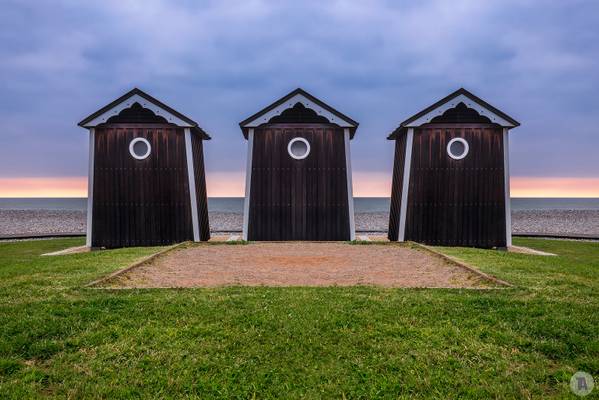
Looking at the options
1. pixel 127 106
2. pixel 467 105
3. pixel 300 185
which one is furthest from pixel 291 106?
pixel 467 105

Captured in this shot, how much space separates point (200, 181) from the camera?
64.1ft

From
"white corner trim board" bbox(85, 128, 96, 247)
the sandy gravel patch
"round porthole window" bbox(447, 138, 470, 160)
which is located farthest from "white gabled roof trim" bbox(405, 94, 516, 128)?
"white corner trim board" bbox(85, 128, 96, 247)

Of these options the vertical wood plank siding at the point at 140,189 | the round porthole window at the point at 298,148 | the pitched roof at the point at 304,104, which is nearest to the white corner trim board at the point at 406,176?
the pitched roof at the point at 304,104

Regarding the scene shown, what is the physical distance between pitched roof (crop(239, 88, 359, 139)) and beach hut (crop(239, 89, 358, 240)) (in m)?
0.12

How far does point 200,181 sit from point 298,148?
498cm

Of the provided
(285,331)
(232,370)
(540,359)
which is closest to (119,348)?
(232,370)

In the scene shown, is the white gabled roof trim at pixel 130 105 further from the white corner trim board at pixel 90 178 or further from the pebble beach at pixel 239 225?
the pebble beach at pixel 239 225

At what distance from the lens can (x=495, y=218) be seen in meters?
17.8

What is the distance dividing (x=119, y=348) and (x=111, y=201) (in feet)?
44.1

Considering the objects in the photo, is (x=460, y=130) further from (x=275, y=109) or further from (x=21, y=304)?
(x=21, y=304)

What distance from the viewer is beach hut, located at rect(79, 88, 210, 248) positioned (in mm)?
17609

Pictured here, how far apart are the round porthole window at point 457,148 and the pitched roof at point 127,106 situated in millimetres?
10884

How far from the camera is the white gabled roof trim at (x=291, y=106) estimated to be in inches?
693

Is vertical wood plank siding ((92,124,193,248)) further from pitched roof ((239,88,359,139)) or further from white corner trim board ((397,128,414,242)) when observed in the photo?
white corner trim board ((397,128,414,242))
